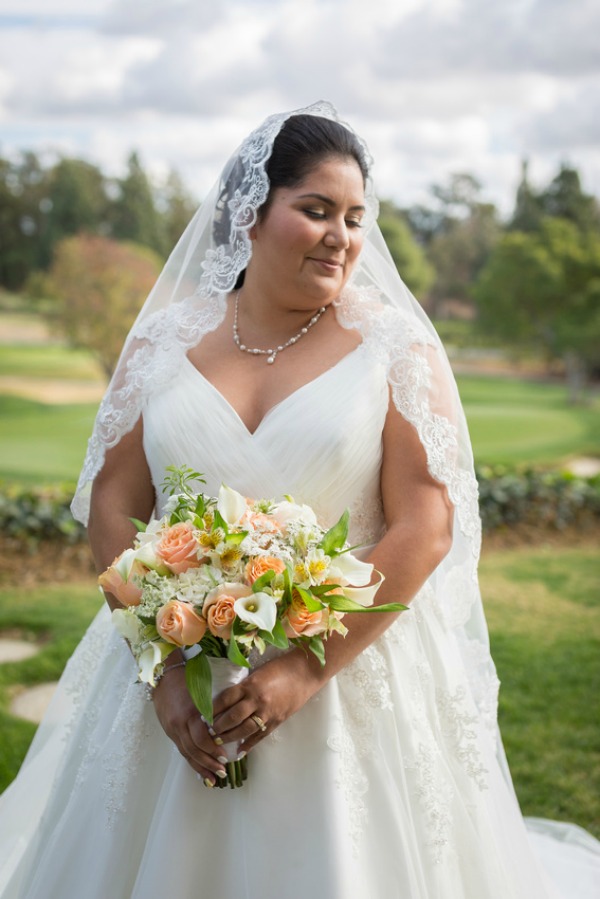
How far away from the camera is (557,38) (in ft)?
25.8

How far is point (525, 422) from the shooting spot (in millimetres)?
9820

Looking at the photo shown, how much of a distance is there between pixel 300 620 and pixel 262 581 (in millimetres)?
134

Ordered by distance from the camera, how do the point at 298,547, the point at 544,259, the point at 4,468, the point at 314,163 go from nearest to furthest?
1. the point at 298,547
2. the point at 314,163
3. the point at 4,468
4. the point at 544,259

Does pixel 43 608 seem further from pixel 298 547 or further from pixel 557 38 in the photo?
pixel 557 38

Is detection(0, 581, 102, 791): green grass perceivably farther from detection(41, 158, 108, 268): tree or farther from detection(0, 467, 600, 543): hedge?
detection(41, 158, 108, 268): tree

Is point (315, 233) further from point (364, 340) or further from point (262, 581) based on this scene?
point (262, 581)

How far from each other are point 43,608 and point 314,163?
4372 mm

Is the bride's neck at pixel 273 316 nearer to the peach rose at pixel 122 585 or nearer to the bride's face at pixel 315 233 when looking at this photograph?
the bride's face at pixel 315 233

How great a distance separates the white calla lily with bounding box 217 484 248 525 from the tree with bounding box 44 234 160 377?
7007 millimetres

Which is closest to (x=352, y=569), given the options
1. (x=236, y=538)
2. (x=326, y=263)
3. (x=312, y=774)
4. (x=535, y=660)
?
(x=236, y=538)

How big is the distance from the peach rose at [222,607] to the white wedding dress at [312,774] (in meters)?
0.53

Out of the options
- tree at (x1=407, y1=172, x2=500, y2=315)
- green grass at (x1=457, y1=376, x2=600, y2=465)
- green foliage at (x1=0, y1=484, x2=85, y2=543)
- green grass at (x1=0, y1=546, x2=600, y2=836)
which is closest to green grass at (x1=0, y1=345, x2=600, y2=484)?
green grass at (x1=457, y1=376, x2=600, y2=465)

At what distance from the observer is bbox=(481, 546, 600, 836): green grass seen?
3.93 metres

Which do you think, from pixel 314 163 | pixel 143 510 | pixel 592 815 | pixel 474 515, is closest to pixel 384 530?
pixel 474 515
